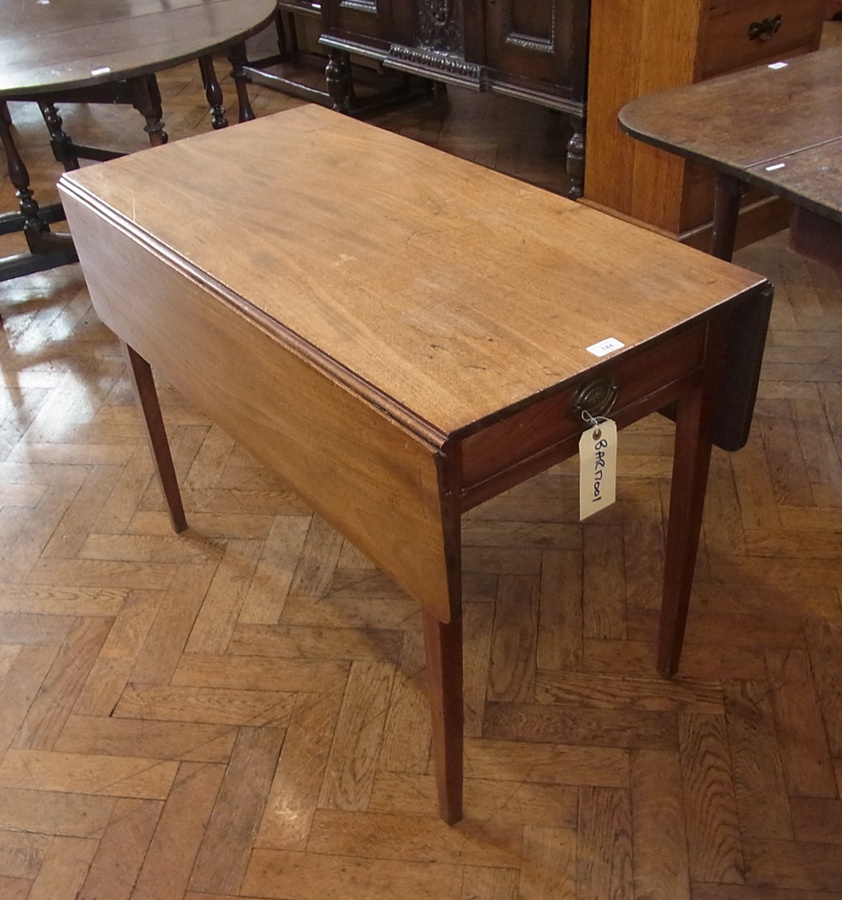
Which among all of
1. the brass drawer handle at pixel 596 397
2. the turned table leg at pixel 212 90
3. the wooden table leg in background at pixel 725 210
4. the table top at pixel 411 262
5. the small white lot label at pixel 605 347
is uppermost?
the table top at pixel 411 262

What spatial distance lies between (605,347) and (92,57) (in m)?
1.84

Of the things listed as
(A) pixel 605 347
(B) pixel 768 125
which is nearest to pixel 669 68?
(B) pixel 768 125

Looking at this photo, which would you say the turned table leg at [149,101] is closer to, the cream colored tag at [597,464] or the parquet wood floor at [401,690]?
the parquet wood floor at [401,690]

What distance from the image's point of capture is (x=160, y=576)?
1.76 meters

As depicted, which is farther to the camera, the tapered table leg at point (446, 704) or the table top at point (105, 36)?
the table top at point (105, 36)

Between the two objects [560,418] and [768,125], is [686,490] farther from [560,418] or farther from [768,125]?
[768,125]

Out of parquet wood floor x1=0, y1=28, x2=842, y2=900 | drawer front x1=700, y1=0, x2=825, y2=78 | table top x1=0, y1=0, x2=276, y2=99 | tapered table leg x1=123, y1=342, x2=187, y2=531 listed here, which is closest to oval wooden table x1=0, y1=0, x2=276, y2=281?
table top x1=0, y1=0, x2=276, y2=99

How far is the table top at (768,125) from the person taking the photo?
133 centimetres

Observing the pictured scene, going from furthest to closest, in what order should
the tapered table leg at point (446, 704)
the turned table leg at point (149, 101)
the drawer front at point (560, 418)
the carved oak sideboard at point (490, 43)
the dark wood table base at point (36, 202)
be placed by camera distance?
the dark wood table base at point (36, 202) < the carved oak sideboard at point (490, 43) < the turned table leg at point (149, 101) < the tapered table leg at point (446, 704) < the drawer front at point (560, 418)

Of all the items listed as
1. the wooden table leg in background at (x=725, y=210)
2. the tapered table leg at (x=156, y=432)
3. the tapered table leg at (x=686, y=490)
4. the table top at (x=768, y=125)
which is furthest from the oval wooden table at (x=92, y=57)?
the tapered table leg at (x=686, y=490)

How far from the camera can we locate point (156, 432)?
1.73 m

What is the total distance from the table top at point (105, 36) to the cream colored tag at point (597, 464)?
1.68 m

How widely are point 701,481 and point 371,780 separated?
2.08ft

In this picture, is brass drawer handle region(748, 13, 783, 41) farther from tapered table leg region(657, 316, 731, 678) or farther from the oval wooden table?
tapered table leg region(657, 316, 731, 678)
